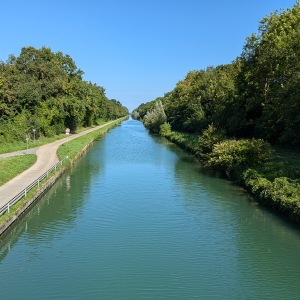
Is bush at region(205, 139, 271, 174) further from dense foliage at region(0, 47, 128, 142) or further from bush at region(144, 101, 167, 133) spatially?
bush at region(144, 101, 167, 133)

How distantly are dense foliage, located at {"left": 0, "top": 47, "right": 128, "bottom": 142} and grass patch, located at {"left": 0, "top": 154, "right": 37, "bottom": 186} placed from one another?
1069cm

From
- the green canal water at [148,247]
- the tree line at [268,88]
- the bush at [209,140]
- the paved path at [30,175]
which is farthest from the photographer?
the bush at [209,140]

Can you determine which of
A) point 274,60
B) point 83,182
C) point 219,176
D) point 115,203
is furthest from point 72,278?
point 274,60

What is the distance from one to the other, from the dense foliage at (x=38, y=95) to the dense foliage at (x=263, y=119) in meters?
17.9

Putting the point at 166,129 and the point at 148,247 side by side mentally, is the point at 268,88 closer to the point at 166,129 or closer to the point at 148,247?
the point at 148,247

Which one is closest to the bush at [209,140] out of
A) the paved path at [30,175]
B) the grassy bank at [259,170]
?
the grassy bank at [259,170]

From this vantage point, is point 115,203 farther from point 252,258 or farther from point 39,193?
point 252,258

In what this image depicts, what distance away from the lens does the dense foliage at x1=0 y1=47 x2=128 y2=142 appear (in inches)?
1719

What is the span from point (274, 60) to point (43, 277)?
101ft

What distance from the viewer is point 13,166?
26625mm

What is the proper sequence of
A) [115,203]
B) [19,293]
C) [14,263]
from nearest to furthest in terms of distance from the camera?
[19,293]
[14,263]
[115,203]

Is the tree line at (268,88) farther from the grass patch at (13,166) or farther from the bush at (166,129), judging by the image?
the bush at (166,129)

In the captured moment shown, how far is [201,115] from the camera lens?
200 ft

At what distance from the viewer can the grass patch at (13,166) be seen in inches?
921
